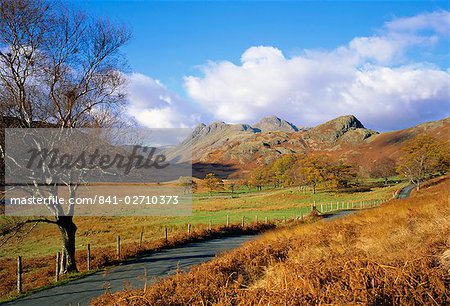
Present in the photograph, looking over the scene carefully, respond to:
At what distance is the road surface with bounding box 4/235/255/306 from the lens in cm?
1299

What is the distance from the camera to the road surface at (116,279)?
13.0 metres

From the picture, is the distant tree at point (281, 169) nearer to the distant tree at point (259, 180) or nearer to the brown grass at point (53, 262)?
the distant tree at point (259, 180)

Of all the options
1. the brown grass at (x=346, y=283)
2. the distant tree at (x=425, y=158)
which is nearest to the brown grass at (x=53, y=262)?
the brown grass at (x=346, y=283)

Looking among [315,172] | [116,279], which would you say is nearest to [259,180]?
[315,172]

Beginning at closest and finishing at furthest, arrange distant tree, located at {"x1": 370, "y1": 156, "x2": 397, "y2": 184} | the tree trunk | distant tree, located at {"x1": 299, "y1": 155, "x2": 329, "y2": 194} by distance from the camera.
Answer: the tree trunk < distant tree, located at {"x1": 299, "y1": 155, "x2": 329, "y2": 194} < distant tree, located at {"x1": 370, "y1": 156, "x2": 397, "y2": 184}

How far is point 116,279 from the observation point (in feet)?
51.6

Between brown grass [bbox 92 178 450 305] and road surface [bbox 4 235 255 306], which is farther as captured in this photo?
road surface [bbox 4 235 255 306]

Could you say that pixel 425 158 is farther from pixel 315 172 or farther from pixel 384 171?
pixel 384 171

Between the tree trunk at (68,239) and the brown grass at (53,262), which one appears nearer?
the brown grass at (53,262)

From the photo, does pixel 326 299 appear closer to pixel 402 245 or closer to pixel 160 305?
pixel 160 305

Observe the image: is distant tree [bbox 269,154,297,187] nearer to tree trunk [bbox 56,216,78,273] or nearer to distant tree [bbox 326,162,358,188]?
distant tree [bbox 326,162,358,188]

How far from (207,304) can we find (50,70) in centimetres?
1407

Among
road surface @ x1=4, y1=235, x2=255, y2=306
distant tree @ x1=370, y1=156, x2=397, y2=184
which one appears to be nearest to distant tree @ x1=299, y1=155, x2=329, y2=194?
distant tree @ x1=370, y1=156, x2=397, y2=184

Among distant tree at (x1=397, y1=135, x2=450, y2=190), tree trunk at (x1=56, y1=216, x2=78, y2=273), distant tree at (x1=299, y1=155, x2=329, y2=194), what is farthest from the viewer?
distant tree at (x1=299, y1=155, x2=329, y2=194)
